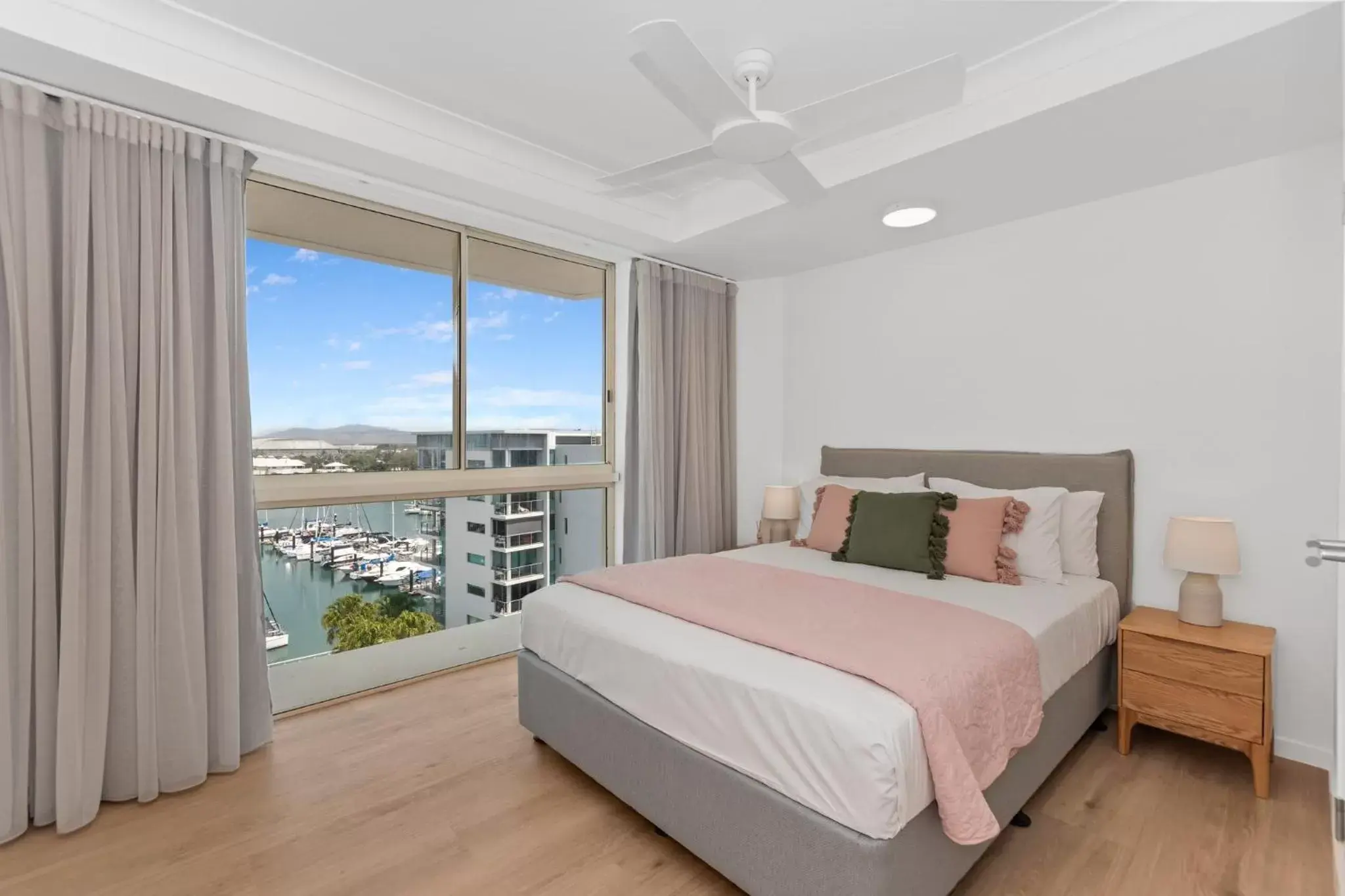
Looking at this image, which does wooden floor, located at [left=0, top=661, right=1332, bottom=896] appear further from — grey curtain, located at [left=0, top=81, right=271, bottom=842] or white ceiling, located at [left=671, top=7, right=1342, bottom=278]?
white ceiling, located at [left=671, top=7, right=1342, bottom=278]

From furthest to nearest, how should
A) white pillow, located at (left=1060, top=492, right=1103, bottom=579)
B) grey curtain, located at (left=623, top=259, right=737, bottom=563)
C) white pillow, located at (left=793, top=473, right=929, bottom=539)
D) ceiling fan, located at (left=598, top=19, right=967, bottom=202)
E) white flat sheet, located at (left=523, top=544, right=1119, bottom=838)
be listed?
grey curtain, located at (left=623, top=259, right=737, bottom=563)
white pillow, located at (left=793, top=473, right=929, bottom=539)
white pillow, located at (left=1060, top=492, right=1103, bottom=579)
ceiling fan, located at (left=598, top=19, right=967, bottom=202)
white flat sheet, located at (left=523, top=544, right=1119, bottom=838)

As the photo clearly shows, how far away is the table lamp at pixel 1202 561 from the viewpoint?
243cm

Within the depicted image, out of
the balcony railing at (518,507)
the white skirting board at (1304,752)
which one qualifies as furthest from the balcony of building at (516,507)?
the white skirting board at (1304,752)

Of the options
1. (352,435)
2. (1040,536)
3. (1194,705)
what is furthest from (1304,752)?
(352,435)

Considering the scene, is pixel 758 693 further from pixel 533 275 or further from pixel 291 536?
pixel 533 275

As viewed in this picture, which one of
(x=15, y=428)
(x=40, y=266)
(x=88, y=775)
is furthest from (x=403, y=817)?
(x=40, y=266)


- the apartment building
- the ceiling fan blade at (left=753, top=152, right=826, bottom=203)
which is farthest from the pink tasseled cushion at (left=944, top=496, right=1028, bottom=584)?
the apartment building

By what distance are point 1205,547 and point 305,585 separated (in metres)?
3.90

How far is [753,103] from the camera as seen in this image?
210 cm

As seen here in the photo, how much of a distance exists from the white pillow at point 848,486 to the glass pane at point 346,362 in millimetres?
Result: 2041

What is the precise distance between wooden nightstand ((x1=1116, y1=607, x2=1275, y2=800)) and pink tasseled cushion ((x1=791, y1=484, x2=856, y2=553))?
1.23 m

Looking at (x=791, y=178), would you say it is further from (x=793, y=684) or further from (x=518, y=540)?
(x=518, y=540)

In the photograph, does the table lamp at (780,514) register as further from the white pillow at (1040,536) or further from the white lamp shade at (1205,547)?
the white lamp shade at (1205,547)

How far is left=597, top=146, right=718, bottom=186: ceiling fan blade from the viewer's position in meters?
2.15
